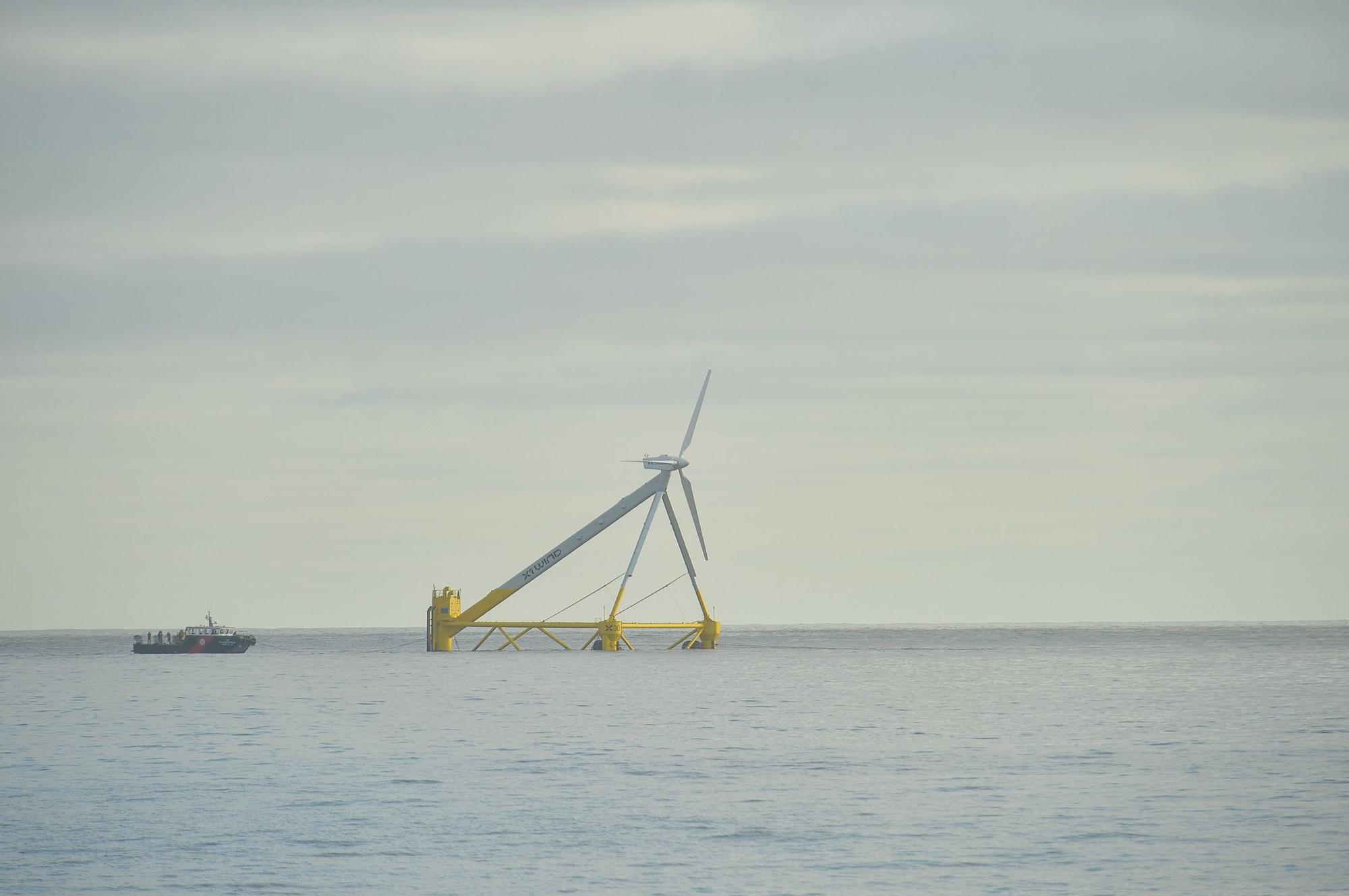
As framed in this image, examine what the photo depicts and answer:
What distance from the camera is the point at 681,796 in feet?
175

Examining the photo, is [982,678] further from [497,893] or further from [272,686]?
[497,893]

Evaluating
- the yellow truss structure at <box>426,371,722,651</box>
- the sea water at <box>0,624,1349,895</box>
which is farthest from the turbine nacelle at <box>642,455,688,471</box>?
the sea water at <box>0,624,1349,895</box>

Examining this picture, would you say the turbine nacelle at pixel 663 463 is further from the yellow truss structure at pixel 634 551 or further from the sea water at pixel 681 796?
the sea water at pixel 681 796

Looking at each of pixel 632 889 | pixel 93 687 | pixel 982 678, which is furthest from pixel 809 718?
pixel 93 687

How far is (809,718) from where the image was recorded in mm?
88250

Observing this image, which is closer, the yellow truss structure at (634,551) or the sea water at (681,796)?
the sea water at (681,796)

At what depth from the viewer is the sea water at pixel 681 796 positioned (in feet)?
128

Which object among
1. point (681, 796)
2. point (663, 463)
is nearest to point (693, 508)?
point (663, 463)

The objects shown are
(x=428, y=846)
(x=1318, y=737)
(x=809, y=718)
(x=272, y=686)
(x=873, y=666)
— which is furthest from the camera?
(x=873, y=666)

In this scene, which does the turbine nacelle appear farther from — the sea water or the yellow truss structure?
the sea water

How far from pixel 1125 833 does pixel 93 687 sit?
384 feet

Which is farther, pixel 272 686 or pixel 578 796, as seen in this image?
pixel 272 686

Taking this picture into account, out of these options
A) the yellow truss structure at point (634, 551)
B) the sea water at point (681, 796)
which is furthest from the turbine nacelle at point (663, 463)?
the sea water at point (681, 796)

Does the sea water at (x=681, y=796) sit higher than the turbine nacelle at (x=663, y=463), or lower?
lower
